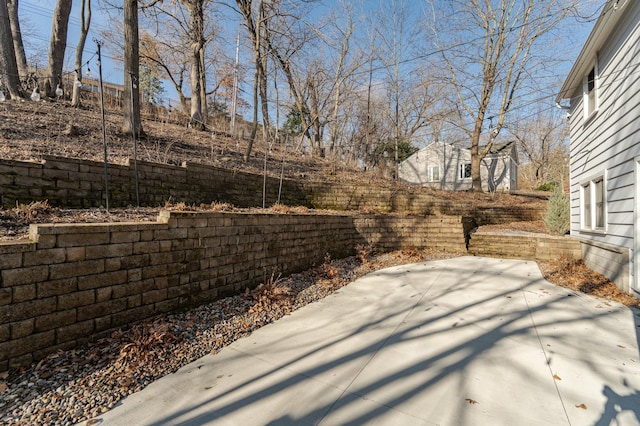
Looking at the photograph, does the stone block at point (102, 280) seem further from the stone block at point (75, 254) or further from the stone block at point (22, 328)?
the stone block at point (22, 328)

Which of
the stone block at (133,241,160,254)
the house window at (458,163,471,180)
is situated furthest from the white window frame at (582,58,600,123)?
the house window at (458,163,471,180)

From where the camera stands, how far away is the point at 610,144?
5168mm

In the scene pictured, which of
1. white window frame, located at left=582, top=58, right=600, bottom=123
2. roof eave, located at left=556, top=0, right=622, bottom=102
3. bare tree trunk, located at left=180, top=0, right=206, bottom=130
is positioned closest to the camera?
roof eave, located at left=556, top=0, right=622, bottom=102

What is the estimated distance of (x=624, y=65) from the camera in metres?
4.77

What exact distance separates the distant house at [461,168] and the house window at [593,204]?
14.8 metres

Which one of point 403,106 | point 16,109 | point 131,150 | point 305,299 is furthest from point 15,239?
point 403,106

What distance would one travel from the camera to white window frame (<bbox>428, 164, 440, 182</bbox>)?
76.4 ft

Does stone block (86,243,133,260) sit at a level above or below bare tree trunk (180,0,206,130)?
below

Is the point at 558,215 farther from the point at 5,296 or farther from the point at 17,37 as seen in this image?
the point at 17,37

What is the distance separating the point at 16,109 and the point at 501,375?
38.8ft

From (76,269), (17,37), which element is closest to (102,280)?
(76,269)

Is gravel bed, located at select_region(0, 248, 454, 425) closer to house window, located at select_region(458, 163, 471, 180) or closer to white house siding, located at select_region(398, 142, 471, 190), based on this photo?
white house siding, located at select_region(398, 142, 471, 190)

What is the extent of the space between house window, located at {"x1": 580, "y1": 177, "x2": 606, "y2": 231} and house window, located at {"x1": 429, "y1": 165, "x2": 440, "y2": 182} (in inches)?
671

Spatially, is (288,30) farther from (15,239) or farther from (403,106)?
(403,106)
